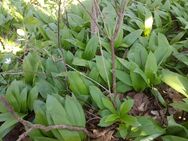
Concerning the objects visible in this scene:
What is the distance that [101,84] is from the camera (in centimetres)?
254

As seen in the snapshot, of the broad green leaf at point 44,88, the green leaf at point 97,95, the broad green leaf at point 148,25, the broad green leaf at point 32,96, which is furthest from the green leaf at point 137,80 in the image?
the broad green leaf at point 148,25

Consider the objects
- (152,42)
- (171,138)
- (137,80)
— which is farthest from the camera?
(152,42)

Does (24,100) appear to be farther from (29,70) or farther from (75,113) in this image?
(75,113)

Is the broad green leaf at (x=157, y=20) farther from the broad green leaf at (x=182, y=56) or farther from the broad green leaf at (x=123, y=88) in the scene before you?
the broad green leaf at (x=123, y=88)

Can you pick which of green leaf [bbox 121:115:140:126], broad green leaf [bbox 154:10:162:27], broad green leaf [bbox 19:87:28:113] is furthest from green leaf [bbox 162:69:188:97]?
broad green leaf [bbox 154:10:162:27]

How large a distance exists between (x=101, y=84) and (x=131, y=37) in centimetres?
73

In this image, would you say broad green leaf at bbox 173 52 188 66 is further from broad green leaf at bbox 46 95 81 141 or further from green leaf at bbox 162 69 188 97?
broad green leaf at bbox 46 95 81 141

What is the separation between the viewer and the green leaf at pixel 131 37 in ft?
9.99

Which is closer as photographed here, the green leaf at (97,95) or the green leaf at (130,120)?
the green leaf at (130,120)

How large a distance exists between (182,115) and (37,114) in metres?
0.97

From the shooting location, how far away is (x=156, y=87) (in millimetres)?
2475

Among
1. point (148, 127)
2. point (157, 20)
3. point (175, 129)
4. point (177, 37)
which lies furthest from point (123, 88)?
point (157, 20)

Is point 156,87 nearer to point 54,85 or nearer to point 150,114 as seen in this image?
point 150,114

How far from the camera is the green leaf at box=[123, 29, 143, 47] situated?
3045 mm
